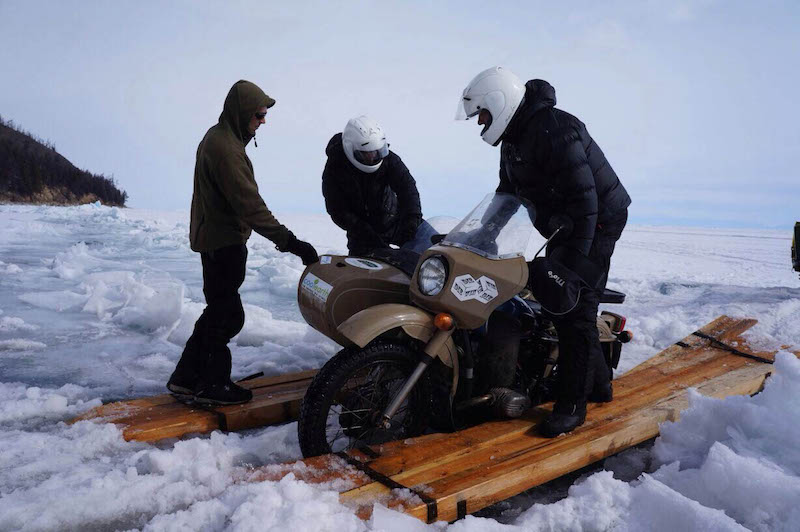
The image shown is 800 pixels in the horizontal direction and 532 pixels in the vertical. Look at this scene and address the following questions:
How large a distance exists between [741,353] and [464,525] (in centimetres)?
321

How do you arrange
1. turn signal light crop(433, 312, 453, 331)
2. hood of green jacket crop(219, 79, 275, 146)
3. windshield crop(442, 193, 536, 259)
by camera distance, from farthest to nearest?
hood of green jacket crop(219, 79, 275, 146) < windshield crop(442, 193, 536, 259) < turn signal light crop(433, 312, 453, 331)

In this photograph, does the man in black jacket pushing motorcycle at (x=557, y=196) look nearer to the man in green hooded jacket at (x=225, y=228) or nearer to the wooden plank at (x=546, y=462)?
the wooden plank at (x=546, y=462)

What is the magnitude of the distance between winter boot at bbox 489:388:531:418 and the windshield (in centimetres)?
69

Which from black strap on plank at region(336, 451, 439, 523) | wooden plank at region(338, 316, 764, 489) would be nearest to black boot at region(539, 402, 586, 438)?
wooden plank at region(338, 316, 764, 489)

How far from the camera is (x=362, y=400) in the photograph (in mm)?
2533

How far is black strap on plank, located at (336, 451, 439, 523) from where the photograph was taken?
206 cm

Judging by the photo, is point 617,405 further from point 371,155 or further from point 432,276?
point 371,155

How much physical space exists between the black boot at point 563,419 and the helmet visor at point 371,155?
2.11 m

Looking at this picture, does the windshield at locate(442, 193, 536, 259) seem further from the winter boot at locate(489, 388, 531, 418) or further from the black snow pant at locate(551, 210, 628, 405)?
the winter boot at locate(489, 388, 531, 418)

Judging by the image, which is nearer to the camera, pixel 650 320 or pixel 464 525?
pixel 464 525

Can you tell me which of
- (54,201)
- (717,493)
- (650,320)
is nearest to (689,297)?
(650,320)

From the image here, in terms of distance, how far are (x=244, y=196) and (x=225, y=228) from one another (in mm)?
250

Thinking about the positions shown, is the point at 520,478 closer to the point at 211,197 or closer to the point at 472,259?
the point at 472,259

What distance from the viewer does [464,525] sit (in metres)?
2.04
